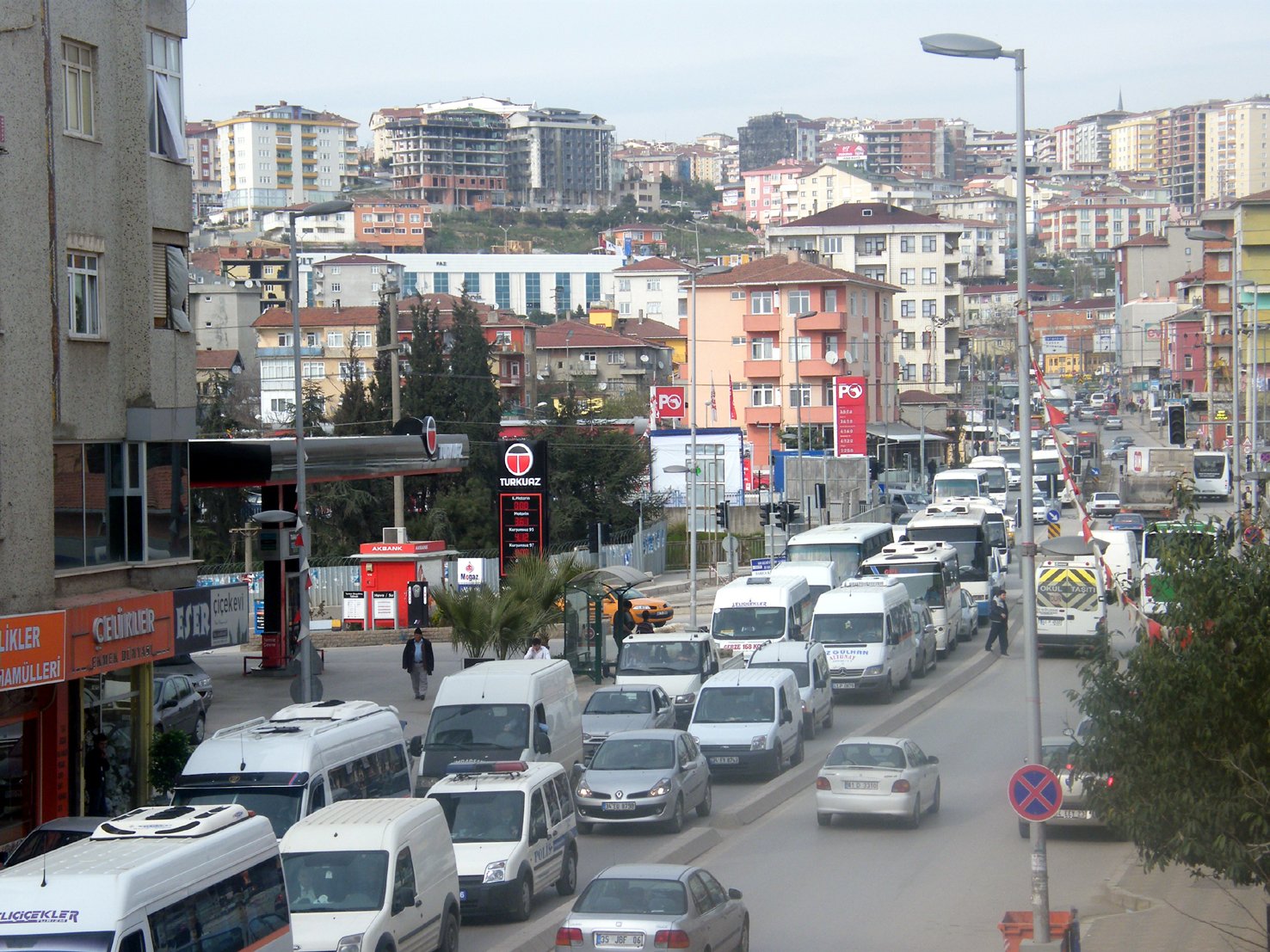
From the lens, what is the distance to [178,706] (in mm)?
26688

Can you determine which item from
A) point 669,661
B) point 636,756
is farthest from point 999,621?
point 636,756

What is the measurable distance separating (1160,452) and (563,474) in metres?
29.0

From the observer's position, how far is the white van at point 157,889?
955cm

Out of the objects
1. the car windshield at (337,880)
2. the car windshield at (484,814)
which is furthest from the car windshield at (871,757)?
the car windshield at (337,880)

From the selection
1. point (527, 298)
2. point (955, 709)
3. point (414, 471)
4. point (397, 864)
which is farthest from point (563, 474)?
point (527, 298)

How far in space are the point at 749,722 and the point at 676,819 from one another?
439cm

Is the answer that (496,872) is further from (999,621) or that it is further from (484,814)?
(999,621)

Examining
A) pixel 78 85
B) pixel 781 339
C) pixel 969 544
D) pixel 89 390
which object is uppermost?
pixel 78 85

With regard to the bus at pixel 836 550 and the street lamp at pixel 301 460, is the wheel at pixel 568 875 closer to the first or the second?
the street lamp at pixel 301 460

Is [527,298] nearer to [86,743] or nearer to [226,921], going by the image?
[86,743]

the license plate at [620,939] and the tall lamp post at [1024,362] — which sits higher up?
the tall lamp post at [1024,362]

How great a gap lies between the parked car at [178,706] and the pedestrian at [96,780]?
455 centimetres

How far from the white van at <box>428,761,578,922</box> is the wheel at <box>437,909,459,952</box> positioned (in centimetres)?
54

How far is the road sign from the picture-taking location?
45.4 feet
